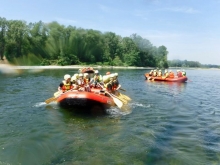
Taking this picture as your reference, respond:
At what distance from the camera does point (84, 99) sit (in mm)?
10680

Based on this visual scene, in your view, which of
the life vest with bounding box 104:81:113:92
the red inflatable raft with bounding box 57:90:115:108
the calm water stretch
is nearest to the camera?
the calm water stretch

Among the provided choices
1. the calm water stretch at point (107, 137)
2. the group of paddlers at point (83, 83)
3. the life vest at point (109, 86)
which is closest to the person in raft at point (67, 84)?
the group of paddlers at point (83, 83)

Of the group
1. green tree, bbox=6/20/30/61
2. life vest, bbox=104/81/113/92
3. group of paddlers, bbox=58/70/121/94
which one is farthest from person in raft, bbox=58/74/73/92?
green tree, bbox=6/20/30/61

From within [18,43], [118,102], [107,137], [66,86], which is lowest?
[107,137]

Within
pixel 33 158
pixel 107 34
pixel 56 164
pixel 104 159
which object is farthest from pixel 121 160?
pixel 107 34

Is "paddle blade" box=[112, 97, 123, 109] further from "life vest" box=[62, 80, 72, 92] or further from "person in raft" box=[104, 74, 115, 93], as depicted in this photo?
"life vest" box=[62, 80, 72, 92]

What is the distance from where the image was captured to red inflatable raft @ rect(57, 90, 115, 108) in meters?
10.7

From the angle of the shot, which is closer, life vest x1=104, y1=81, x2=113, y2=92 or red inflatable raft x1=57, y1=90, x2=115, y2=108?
red inflatable raft x1=57, y1=90, x2=115, y2=108

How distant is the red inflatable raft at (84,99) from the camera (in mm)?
10711

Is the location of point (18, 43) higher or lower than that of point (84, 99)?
higher

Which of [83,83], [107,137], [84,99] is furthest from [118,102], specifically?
[107,137]

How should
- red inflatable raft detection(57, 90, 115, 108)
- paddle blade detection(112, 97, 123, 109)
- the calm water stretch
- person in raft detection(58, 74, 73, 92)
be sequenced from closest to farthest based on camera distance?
the calm water stretch → red inflatable raft detection(57, 90, 115, 108) → paddle blade detection(112, 97, 123, 109) → person in raft detection(58, 74, 73, 92)

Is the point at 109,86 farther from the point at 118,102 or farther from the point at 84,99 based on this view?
the point at 84,99

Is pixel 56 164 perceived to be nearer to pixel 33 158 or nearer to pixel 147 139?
pixel 33 158
